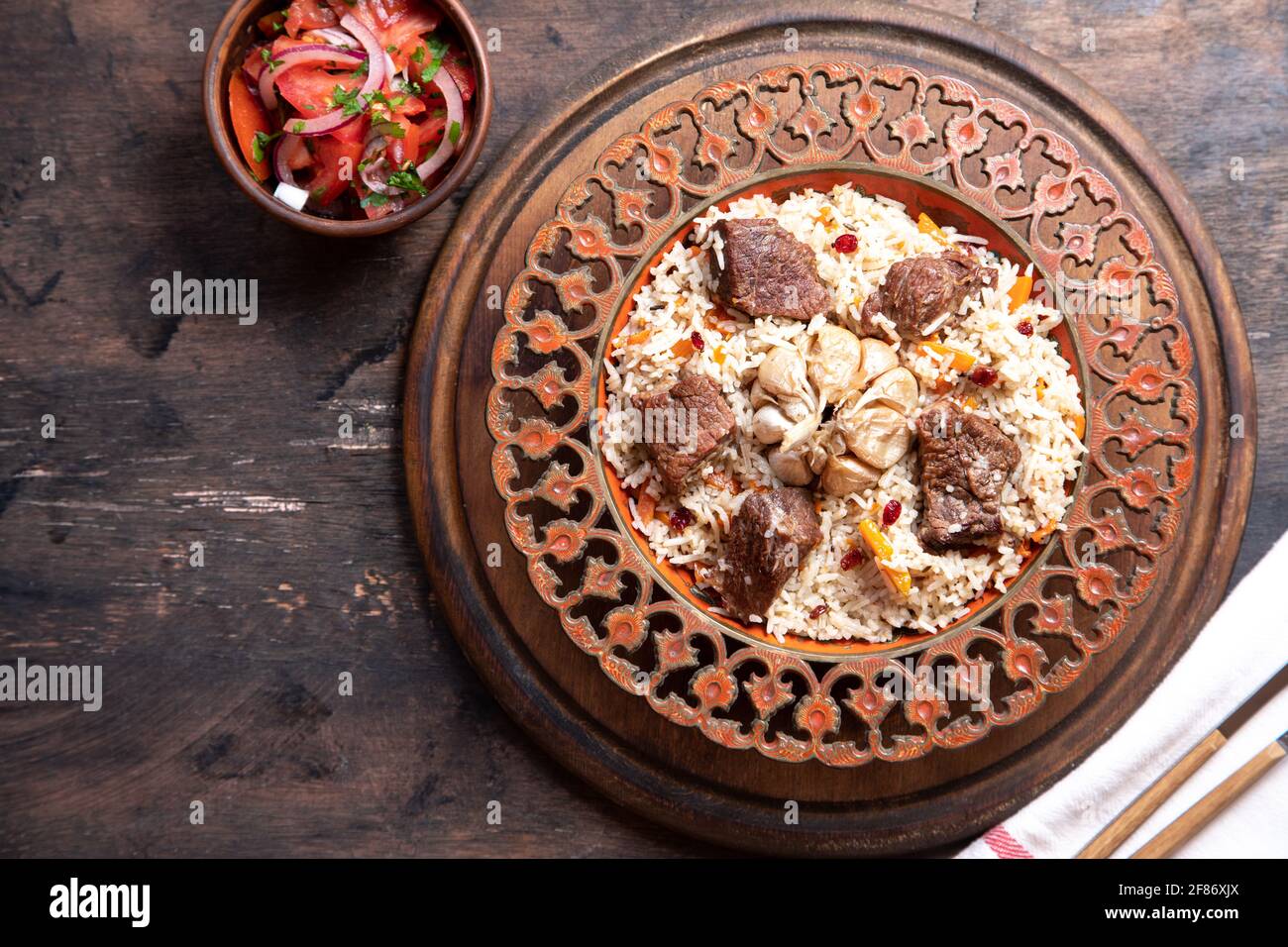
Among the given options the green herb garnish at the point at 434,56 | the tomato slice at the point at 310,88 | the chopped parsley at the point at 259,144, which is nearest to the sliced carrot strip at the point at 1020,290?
the green herb garnish at the point at 434,56

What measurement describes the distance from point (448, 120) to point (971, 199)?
77.8 inches

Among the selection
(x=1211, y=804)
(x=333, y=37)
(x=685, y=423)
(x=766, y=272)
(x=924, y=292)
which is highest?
(x=333, y=37)

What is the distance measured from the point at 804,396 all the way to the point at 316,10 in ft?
7.93

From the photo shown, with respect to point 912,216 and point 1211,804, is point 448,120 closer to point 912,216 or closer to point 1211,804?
point 912,216

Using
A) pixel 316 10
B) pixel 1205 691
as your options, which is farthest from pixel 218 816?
pixel 1205 691

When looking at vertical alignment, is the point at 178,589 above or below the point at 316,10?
below

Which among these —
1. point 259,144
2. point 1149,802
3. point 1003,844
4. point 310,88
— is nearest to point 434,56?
point 310,88

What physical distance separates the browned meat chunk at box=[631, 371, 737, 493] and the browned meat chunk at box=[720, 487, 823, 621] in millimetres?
256

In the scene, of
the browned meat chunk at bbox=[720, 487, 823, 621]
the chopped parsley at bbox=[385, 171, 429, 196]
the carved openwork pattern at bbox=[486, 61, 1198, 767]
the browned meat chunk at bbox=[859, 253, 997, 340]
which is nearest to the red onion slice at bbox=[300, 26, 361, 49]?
the chopped parsley at bbox=[385, 171, 429, 196]

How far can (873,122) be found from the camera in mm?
3436

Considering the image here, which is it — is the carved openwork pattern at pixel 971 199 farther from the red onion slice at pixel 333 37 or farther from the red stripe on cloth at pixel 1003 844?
the red onion slice at pixel 333 37

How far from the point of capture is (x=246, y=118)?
373 cm

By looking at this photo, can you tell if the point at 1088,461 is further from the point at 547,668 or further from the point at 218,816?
the point at 218,816

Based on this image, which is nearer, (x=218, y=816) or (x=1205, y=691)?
(x=1205, y=691)
